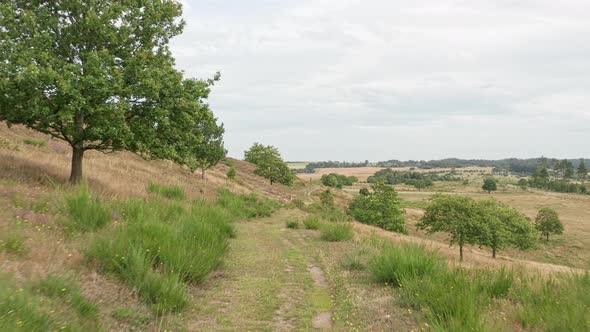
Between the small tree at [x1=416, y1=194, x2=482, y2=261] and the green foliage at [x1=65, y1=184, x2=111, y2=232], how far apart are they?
40.1 m

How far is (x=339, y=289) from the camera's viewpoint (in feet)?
24.8

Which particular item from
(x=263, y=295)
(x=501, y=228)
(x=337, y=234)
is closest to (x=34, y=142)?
(x=337, y=234)

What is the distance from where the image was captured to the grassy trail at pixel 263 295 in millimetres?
5617

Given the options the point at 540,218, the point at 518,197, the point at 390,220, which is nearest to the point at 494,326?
the point at 390,220

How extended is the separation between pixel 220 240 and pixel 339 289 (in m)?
3.77

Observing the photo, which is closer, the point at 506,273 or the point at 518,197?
the point at 506,273

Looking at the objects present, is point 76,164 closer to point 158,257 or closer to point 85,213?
point 85,213

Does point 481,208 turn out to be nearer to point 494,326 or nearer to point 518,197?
point 494,326

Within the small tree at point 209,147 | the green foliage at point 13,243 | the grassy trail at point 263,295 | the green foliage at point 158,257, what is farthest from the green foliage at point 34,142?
the green foliage at point 13,243

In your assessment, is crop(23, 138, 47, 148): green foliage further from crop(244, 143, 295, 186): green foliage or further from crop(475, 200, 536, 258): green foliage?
crop(244, 143, 295, 186): green foliage

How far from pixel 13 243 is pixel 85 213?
288cm

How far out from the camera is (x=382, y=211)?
163 ft

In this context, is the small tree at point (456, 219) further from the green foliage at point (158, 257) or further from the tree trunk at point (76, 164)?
the green foliage at point (158, 257)

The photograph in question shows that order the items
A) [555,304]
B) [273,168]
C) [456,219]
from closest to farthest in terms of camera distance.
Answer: [555,304] < [456,219] < [273,168]
